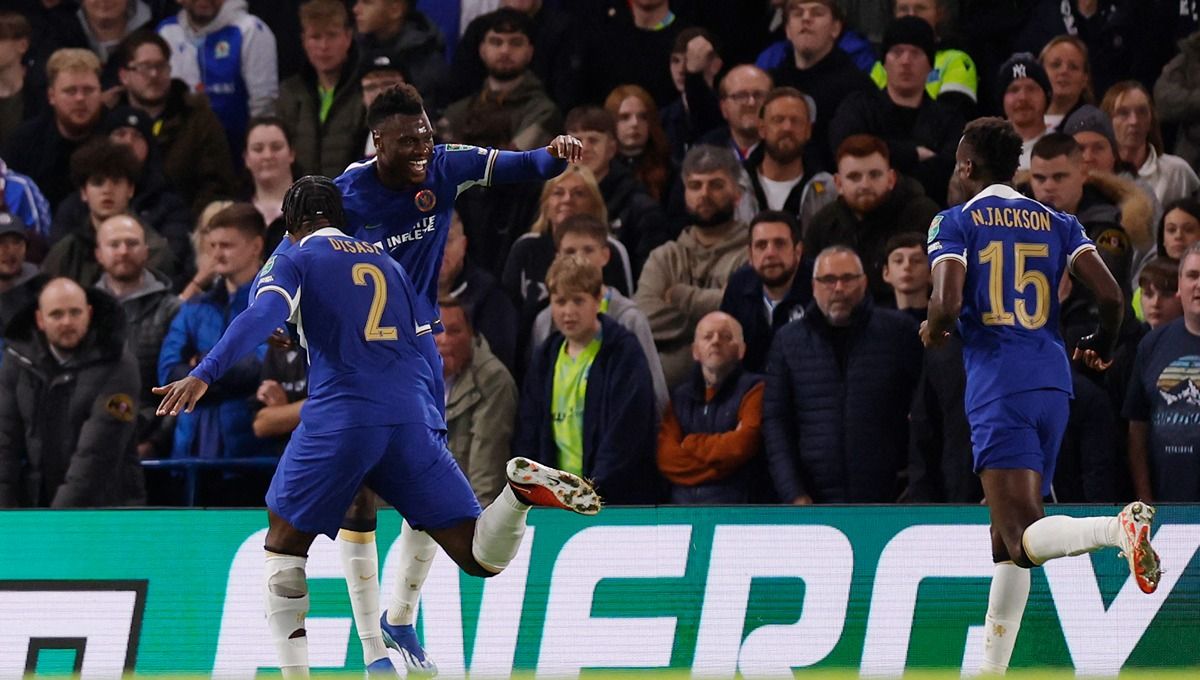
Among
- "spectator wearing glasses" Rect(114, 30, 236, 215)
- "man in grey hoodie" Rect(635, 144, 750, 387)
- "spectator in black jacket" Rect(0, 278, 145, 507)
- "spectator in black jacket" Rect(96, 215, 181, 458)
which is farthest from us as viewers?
"spectator wearing glasses" Rect(114, 30, 236, 215)

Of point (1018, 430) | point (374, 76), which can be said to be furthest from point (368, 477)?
point (374, 76)

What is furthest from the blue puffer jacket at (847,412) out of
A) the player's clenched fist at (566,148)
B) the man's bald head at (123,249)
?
the man's bald head at (123,249)

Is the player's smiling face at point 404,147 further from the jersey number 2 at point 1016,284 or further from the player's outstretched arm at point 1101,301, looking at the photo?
the player's outstretched arm at point 1101,301

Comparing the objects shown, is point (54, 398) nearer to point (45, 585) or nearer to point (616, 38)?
point (45, 585)

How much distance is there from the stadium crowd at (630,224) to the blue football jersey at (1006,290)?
0.27 feet

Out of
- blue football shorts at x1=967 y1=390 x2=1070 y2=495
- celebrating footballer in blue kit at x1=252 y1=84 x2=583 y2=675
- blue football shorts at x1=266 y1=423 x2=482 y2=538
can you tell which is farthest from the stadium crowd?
blue football shorts at x1=266 y1=423 x2=482 y2=538

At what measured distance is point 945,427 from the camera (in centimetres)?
1028

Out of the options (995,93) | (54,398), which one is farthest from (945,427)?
(54,398)

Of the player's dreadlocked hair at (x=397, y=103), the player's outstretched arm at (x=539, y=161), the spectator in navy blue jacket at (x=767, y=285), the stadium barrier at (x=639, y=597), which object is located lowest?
the stadium barrier at (x=639, y=597)

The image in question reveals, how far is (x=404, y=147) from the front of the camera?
8391 millimetres

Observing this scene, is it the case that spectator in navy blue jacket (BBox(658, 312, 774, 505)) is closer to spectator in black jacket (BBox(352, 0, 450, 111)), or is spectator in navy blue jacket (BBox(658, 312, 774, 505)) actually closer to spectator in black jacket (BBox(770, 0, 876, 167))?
spectator in black jacket (BBox(770, 0, 876, 167))

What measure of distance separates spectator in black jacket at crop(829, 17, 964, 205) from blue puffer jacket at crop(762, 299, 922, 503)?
196 centimetres

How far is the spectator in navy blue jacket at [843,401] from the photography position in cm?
1044

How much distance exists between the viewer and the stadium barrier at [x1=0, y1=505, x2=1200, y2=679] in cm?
948
